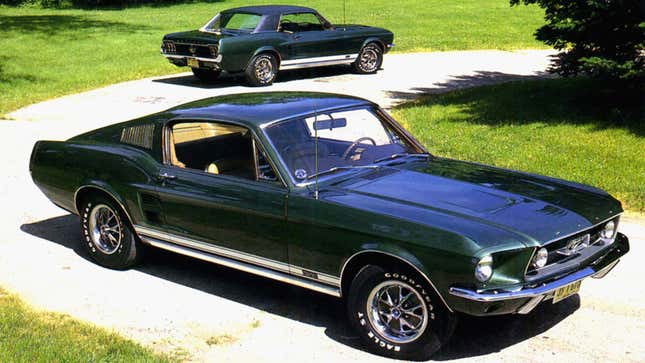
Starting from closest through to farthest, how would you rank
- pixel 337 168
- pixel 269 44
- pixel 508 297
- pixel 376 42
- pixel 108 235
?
pixel 508 297 < pixel 337 168 < pixel 108 235 < pixel 269 44 < pixel 376 42

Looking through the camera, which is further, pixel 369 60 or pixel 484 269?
pixel 369 60

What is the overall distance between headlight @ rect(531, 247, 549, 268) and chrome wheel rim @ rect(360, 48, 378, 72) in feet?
47.1

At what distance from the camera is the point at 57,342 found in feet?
17.9

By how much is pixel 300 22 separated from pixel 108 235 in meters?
11.9

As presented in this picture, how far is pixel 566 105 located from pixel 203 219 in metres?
8.52

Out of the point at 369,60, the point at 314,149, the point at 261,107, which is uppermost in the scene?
the point at 261,107

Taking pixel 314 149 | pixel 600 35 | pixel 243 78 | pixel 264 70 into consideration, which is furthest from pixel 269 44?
pixel 314 149

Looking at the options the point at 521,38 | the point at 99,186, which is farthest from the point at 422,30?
the point at 99,186

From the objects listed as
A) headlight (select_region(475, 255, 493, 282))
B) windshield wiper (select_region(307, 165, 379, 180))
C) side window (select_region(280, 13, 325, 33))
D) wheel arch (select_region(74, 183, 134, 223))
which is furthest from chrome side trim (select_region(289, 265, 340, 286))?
side window (select_region(280, 13, 325, 33))

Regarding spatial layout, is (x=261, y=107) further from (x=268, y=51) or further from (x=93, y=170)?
(x=268, y=51)

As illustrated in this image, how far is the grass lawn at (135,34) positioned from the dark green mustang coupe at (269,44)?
235 centimetres

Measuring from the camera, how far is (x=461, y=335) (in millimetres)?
5816

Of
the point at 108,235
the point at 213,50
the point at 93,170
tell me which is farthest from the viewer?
the point at 213,50

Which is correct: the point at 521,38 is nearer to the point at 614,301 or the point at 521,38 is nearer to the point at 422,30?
the point at 422,30
